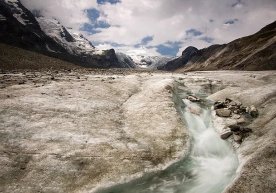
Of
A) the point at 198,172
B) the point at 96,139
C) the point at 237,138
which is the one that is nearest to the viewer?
the point at 198,172

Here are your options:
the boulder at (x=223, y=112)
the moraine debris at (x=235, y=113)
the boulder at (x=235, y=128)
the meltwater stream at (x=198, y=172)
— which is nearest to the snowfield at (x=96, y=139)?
the meltwater stream at (x=198, y=172)

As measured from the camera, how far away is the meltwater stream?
950 inches

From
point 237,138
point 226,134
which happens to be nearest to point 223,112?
point 226,134

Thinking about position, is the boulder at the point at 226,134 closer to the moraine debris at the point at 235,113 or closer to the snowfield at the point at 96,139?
the moraine debris at the point at 235,113

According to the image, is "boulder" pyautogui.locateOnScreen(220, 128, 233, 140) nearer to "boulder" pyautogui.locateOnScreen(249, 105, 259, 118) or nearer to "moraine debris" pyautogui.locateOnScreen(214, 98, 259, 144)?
"moraine debris" pyautogui.locateOnScreen(214, 98, 259, 144)

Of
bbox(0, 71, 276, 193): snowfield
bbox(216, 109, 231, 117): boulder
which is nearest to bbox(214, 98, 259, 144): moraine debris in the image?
bbox(216, 109, 231, 117): boulder

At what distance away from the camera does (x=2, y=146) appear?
25391mm

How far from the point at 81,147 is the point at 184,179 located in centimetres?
956

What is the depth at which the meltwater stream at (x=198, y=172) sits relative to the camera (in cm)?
2414

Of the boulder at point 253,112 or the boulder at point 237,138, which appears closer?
the boulder at point 237,138

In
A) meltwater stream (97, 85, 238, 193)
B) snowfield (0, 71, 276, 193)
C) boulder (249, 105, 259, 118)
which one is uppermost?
boulder (249, 105, 259, 118)

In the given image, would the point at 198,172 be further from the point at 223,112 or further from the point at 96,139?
the point at 223,112

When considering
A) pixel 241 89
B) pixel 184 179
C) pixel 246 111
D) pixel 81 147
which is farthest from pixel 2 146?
pixel 241 89

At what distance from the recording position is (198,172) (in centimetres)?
2712
